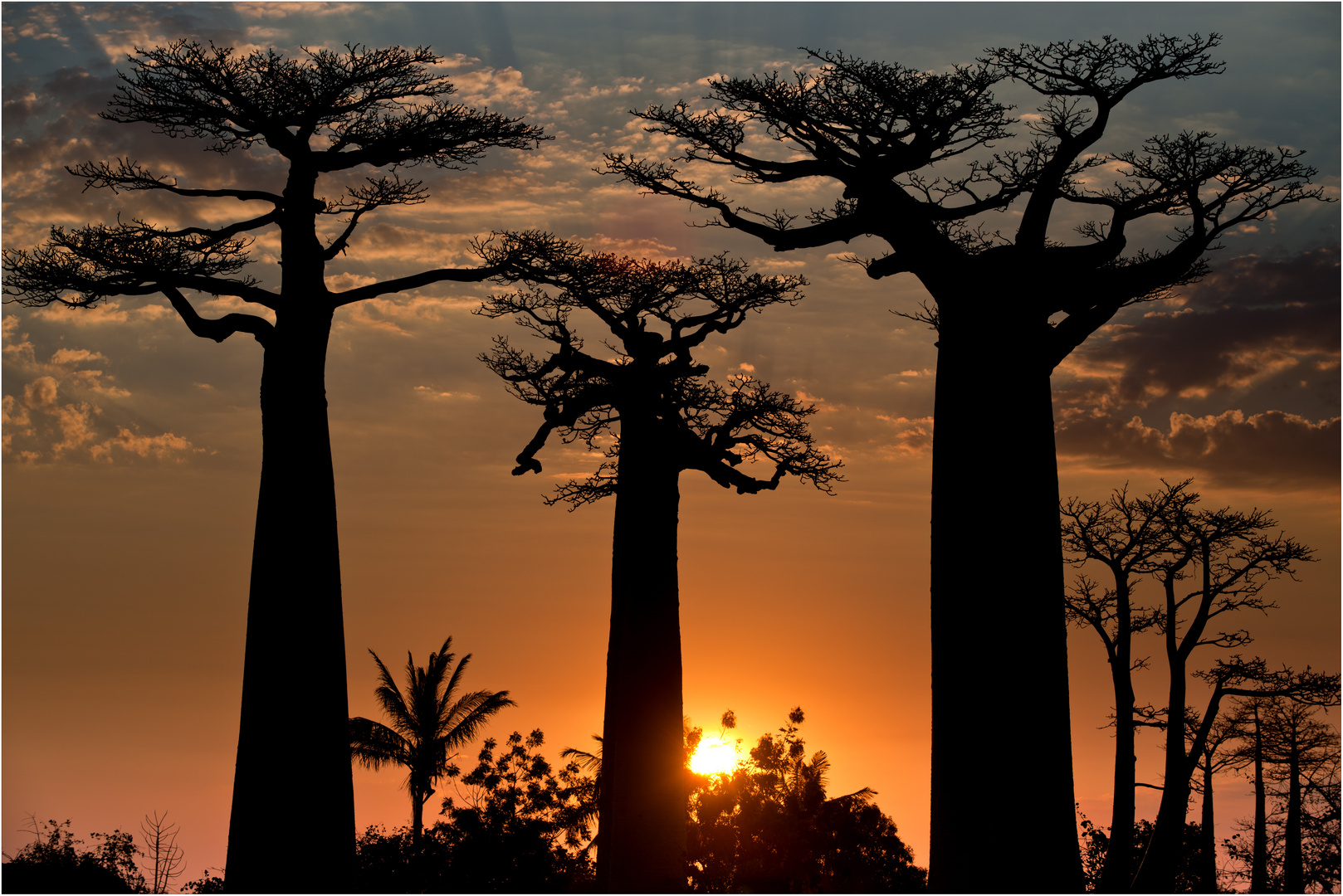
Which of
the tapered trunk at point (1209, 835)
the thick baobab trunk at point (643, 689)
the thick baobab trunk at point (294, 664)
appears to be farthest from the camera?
the tapered trunk at point (1209, 835)

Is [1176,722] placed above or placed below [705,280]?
below

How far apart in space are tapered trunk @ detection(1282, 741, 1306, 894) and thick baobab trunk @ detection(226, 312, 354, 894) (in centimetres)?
1937

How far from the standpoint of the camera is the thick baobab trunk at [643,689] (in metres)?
13.9

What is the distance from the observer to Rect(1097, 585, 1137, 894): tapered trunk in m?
15.8

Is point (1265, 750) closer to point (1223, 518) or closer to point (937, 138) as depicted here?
point (1223, 518)

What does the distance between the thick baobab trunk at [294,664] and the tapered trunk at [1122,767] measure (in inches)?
435

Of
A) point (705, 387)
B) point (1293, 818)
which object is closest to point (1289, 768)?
point (1293, 818)

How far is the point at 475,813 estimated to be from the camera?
23.4m

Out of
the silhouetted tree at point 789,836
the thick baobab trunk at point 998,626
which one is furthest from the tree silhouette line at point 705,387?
the silhouetted tree at point 789,836

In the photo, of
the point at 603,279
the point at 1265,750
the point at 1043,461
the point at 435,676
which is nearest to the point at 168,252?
the point at 603,279

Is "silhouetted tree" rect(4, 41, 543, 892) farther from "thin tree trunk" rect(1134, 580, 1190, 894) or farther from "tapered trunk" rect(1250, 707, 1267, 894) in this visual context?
"tapered trunk" rect(1250, 707, 1267, 894)

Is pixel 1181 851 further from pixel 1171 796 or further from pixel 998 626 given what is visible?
pixel 998 626

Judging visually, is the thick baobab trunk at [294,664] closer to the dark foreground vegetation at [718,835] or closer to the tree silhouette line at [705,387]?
the tree silhouette line at [705,387]

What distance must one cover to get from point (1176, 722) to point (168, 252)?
601 inches
